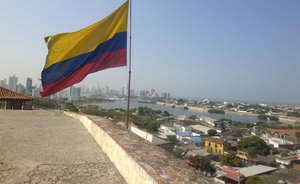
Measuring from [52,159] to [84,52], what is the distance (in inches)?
78.5

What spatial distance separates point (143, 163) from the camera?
1.90m

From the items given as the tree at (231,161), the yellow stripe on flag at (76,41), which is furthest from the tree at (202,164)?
the yellow stripe on flag at (76,41)

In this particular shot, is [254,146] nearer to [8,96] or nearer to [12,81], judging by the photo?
[8,96]

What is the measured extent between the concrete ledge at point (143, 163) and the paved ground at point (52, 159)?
4.8 inches

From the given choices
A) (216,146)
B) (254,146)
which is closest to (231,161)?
(216,146)

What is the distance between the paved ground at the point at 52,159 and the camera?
84.5 inches

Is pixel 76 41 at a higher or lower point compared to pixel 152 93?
lower

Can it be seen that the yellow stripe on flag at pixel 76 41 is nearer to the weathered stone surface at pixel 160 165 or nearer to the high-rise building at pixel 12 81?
the weathered stone surface at pixel 160 165

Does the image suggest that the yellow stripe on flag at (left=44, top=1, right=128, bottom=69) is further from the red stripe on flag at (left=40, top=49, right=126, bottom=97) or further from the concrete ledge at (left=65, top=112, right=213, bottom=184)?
the concrete ledge at (left=65, top=112, right=213, bottom=184)

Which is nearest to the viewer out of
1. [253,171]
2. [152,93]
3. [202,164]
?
[253,171]

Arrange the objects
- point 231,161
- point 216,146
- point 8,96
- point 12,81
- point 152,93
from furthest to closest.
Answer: point 152,93, point 12,81, point 216,146, point 231,161, point 8,96

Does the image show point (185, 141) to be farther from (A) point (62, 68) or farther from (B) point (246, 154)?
(A) point (62, 68)

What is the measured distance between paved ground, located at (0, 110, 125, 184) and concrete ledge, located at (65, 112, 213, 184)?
4.8 inches

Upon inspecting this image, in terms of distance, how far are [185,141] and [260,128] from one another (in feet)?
77.9
